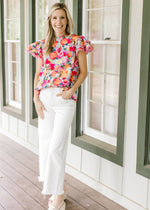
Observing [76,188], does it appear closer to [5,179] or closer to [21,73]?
[5,179]

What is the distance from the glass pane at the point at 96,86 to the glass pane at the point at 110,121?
17 cm

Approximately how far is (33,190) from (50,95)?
1.16 m

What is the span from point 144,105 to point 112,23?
0.95 meters

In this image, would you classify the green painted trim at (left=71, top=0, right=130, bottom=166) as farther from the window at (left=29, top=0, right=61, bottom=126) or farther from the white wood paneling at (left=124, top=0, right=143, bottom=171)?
the window at (left=29, top=0, right=61, bottom=126)

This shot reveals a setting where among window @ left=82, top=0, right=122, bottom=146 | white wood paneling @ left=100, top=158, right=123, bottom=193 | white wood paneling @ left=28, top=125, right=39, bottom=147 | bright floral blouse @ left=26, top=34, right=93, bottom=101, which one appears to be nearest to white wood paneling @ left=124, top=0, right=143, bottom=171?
white wood paneling @ left=100, top=158, right=123, bottom=193

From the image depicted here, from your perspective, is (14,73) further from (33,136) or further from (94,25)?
(94,25)

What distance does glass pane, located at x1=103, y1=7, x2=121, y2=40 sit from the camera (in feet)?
9.71

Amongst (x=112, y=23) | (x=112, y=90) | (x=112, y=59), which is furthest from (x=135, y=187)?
(x=112, y=23)

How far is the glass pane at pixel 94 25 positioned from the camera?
3195 mm

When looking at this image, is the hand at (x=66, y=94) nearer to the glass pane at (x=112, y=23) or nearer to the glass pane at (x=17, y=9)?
the glass pane at (x=112, y=23)

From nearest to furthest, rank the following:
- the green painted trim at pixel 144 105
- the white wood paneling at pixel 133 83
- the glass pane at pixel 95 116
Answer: the green painted trim at pixel 144 105 < the white wood paneling at pixel 133 83 < the glass pane at pixel 95 116

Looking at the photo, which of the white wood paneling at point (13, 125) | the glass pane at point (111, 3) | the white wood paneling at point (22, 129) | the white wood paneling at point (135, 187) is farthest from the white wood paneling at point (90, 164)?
the white wood paneling at point (13, 125)

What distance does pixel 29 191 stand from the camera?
323cm

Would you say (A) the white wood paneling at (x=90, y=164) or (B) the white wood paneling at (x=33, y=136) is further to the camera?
(B) the white wood paneling at (x=33, y=136)
